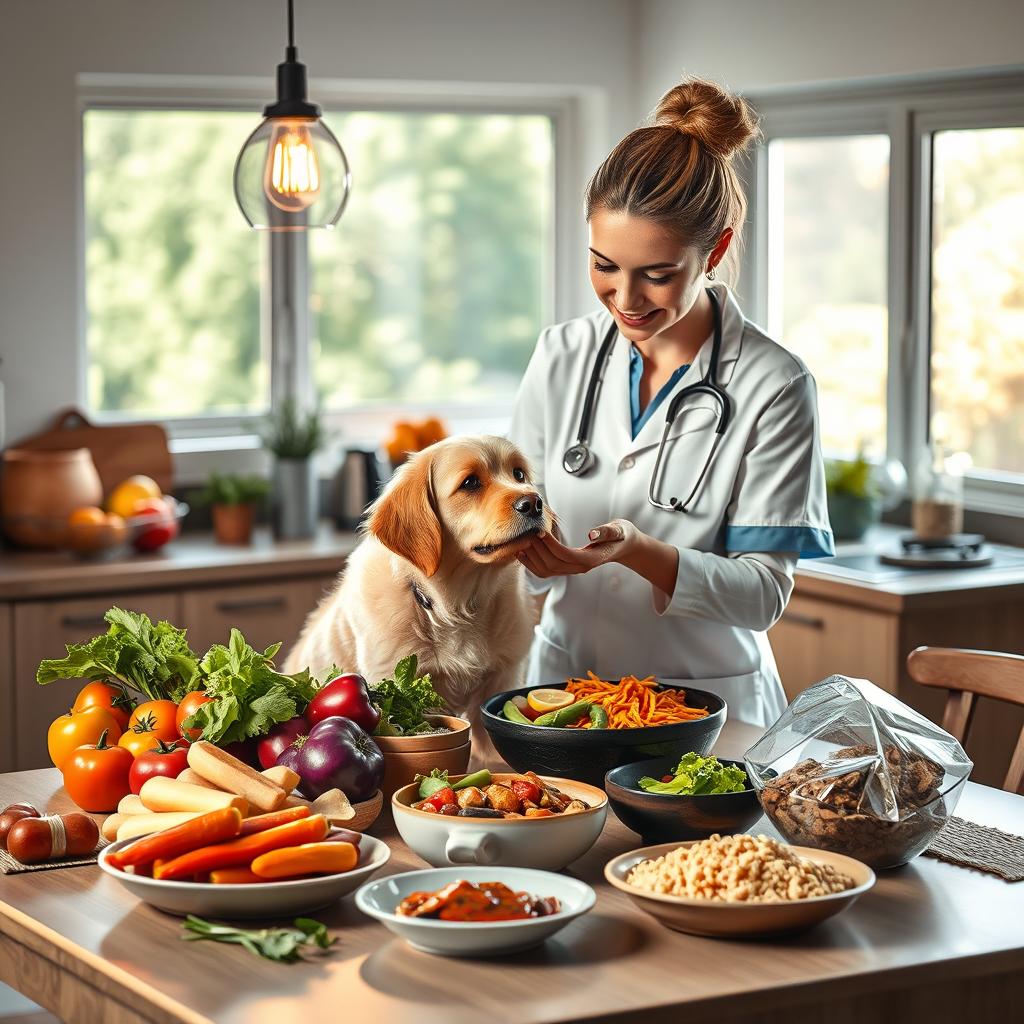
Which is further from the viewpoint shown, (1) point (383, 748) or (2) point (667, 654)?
(2) point (667, 654)

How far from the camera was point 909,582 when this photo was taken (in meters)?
3.51

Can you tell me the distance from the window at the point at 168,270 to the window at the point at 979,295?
6.33 feet

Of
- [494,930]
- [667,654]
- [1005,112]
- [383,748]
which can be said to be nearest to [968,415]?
[1005,112]

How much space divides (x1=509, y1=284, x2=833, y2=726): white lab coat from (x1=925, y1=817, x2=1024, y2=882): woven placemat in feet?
1.74

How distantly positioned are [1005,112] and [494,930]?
10.0 ft

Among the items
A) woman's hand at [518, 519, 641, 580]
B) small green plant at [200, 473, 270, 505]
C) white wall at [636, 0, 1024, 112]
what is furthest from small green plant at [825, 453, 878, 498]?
woman's hand at [518, 519, 641, 580]

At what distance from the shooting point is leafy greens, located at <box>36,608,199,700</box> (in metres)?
2.05

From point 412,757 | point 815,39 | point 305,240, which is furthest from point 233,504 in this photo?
point 412,757

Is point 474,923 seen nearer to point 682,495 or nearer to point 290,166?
point 682,495

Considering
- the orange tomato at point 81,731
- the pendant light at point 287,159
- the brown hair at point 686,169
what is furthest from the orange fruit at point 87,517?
the brown hair at point 686,169

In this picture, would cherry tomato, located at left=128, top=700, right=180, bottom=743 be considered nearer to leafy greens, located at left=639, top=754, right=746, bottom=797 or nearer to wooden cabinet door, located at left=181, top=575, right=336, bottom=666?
leafy greens, located at left=639, top=754, right=746, bottom=797

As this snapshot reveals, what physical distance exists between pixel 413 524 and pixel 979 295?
2319 millimetres

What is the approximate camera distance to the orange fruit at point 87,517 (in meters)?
3.70

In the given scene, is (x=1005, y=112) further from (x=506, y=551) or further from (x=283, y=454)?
(x=506, y=551)
